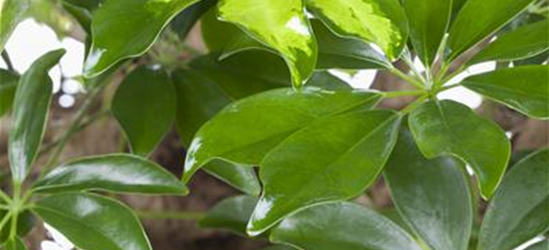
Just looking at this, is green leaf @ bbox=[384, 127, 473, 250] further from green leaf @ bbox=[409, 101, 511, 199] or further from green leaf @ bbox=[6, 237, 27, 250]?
green leaf @ bbox=[6, 237, 27, 250]

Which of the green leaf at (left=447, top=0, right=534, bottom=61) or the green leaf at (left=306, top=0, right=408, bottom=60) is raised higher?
the green leaf at (left=306, top=0, right=408, bottom=60)

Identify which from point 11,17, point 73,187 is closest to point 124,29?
point 11,17

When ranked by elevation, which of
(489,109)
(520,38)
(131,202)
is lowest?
(131,202)

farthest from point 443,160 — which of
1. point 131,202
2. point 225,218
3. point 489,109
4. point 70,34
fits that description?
point 70,34

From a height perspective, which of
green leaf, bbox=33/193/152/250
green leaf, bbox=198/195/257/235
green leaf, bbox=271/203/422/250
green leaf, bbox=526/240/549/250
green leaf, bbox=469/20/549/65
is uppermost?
green leaf, bbox=469/20/549/65

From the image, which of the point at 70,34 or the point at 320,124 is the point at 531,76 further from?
the point at 70,34

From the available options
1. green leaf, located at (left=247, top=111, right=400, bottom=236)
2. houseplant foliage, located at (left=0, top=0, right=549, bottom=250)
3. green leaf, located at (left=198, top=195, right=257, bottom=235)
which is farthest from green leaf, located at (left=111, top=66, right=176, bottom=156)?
green leaf, located at (left=247, top=111, right=400, bottom=236)
